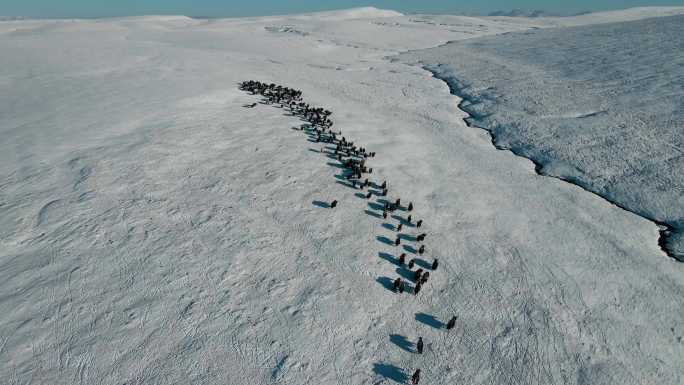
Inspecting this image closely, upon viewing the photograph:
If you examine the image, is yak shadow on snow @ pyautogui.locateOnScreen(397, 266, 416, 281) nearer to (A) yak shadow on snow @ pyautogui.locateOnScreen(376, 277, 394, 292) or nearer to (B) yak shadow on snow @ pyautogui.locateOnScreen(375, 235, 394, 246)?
(A) yak shadow on snow @ pyautogui.locateOnScreen(376, 277, 394, 292)

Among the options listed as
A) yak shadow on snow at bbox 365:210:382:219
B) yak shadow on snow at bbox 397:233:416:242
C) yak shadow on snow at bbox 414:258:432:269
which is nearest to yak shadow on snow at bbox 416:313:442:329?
yak shadow on snow at bbox 414:258:432:269

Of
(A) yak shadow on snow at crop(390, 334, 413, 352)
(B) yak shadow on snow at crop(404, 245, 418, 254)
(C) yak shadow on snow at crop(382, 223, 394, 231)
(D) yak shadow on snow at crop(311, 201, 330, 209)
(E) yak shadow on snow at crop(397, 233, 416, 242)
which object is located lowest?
(A) yak shadow on snow at crop(390, 334, 413, 352)

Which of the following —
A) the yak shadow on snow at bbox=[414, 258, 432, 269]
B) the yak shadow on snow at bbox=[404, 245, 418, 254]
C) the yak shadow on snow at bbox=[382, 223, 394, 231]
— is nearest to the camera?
the yak shadow on snow at bbox=[414, 258, 432, 269]

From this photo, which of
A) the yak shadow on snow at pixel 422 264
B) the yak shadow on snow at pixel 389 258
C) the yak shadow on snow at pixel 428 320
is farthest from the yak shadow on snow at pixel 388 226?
the yak shadow on snow at pixel 428 320

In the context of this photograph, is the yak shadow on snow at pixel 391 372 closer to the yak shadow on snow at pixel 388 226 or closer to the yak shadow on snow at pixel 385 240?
the yak shadow on snow at pixel 385 240

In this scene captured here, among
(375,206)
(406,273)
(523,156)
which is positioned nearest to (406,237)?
(406,273)

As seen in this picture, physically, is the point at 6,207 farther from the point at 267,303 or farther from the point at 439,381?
the point at 439,381
